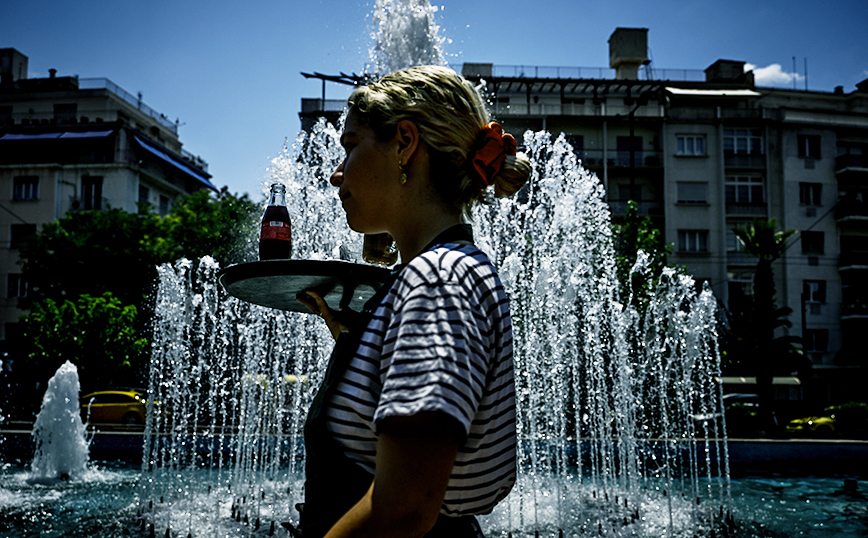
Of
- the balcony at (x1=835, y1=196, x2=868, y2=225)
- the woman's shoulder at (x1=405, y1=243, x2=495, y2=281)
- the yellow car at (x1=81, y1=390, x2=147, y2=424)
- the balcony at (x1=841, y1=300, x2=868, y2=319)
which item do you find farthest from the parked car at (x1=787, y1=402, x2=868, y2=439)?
the yellow car at (x1=81, y1=390, x2=147, y2=424)

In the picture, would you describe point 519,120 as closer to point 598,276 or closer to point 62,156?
point 598,276

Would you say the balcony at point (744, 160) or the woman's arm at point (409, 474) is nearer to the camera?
the woman's arm at point (409, 474)

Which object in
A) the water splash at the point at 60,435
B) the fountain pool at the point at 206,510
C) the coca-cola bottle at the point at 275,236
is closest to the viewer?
the coca-cola bottle at the point at 275,236

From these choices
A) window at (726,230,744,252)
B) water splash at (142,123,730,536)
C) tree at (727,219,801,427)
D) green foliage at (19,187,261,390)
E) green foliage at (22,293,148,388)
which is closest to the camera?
water splash at (142,123,730,536)

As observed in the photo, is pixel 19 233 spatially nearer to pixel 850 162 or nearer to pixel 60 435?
pixel 60 435

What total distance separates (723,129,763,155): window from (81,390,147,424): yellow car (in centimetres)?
2856

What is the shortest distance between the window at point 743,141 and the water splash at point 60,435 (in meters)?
31.4

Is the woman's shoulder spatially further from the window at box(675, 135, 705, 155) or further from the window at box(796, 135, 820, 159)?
the window at box(796, 135, 820, 159)

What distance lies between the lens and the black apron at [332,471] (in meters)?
1.08

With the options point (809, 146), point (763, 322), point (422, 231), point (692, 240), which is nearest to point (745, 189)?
point (692, 240)

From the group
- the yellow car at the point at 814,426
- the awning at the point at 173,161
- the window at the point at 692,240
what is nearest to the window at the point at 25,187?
the awning at the point at 173,161

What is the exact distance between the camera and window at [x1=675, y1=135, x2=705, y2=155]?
3356cm

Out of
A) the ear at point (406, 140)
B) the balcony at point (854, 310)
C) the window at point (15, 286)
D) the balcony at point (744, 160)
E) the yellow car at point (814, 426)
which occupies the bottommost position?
the yellow car at point (814, 426)

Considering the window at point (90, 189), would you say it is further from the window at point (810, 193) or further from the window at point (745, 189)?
the window at point (810, 193)
